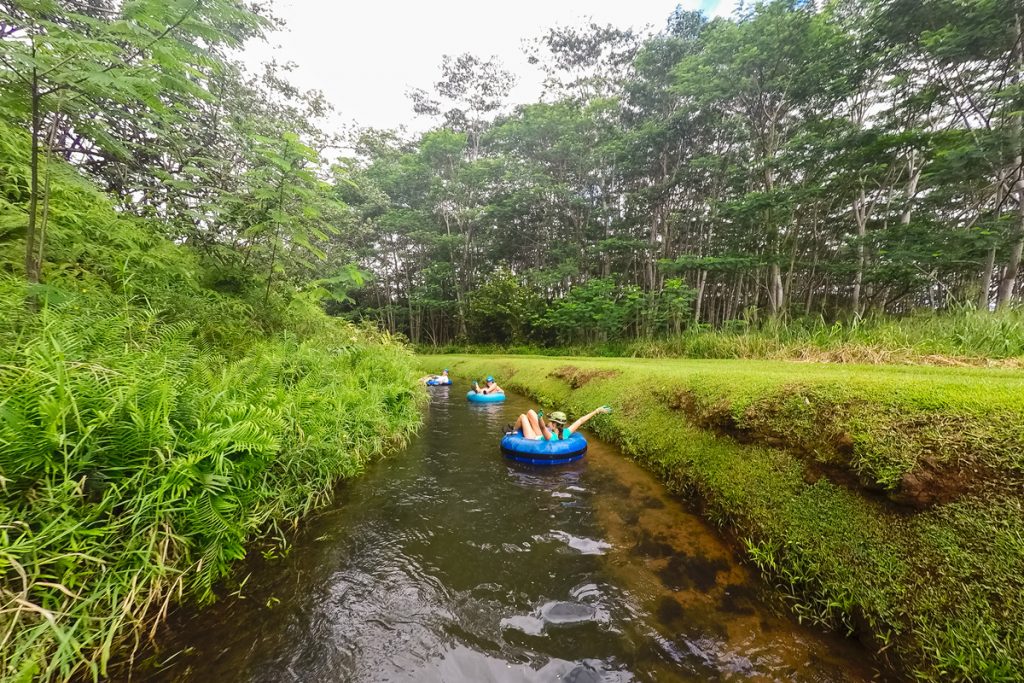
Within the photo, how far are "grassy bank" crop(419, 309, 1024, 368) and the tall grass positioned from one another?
31.8ft

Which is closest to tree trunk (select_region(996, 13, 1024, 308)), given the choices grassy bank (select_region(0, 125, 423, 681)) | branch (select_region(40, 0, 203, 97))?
grassy bank (select_region(0, 125, 423, 681))

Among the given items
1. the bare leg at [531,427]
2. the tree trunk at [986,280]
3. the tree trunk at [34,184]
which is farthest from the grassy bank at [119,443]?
the tree trunk at [986,280]

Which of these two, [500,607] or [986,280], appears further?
[986,280]

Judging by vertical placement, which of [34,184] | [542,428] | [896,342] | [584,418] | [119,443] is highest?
[34,184]

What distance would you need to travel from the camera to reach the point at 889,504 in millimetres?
2605

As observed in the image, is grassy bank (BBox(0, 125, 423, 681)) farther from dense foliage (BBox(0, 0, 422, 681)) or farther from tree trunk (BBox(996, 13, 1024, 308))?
tree trunk (BBox(996, 13, 1024, 308))

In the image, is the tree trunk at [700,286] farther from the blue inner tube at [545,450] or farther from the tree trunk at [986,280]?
the blue inner tube at [545,450]

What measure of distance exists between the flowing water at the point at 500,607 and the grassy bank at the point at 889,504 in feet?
1.04

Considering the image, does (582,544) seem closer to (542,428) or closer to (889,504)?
(889,504)

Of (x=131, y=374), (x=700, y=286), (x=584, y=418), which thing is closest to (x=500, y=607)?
(x=131, y=374)

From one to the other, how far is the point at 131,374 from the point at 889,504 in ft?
18.2

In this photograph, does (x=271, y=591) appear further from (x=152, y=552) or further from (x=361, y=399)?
(x=361, y=399)

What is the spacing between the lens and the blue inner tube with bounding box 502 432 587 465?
5.56m

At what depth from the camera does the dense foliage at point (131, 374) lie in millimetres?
1986
